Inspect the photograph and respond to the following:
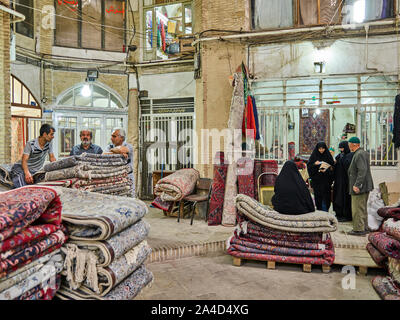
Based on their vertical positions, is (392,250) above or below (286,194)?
below

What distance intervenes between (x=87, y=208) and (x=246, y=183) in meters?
4.37

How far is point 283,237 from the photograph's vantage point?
4.59 m

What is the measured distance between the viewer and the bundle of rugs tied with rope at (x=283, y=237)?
443 cm

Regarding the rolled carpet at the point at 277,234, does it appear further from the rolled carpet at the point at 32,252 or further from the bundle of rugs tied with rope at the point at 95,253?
the rolled carpet at the point at 32,252

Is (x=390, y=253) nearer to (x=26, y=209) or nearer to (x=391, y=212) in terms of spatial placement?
(x=391, y=212)

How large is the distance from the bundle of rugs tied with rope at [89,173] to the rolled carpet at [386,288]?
11.0 ft

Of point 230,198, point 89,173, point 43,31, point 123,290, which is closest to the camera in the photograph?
point 123,290

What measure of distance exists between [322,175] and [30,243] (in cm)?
592

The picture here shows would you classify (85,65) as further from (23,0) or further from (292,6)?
(292,6)

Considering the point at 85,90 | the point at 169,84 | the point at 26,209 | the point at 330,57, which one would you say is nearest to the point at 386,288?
the point at 26,209

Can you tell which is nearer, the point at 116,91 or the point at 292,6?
the point at 292,6

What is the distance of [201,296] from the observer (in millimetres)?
3668

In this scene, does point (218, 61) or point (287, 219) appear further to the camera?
point (218, 61)

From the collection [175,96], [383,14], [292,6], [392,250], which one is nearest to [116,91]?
[175,96]
